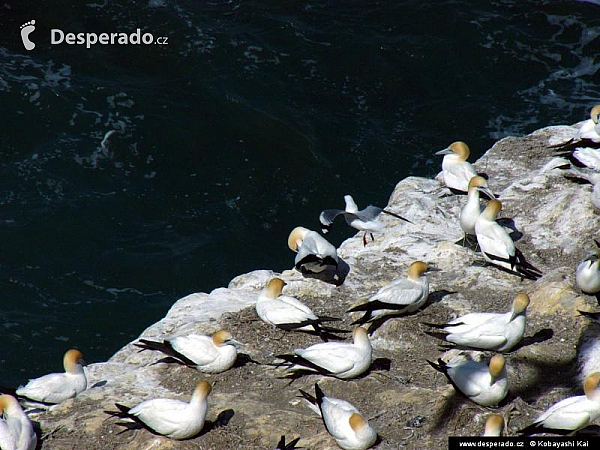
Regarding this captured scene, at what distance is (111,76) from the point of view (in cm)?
1827

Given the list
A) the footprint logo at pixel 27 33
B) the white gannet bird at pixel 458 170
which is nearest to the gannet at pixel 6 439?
the white gannet bird at pixel 458 170

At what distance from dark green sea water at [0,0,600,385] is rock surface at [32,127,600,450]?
4532mm

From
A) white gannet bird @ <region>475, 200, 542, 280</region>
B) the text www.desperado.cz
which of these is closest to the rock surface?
white gannet bird @ <region>475, 200, 542, 280</region>

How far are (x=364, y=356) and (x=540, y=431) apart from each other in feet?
5.24

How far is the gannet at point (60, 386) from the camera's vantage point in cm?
775

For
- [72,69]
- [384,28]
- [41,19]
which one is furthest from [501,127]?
[41,19]

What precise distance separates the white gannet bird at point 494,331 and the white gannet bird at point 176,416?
7.08 ft

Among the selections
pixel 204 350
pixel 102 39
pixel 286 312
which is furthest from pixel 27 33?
pixel 204 350

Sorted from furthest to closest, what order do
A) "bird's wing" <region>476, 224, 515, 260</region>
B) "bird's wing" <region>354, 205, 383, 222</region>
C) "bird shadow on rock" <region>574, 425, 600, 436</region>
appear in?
"bird's wing" <region>354, 205, 383, 222</region>
"bird's wing" <region>476, 224, 515, 260</region>
"bird shadow on rock" <region>574, 425, 600, 436</region>

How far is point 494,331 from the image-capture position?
7.30 m

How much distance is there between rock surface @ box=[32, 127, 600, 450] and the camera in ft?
21.8

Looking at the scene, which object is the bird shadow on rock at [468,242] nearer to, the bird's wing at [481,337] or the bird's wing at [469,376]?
the bird's wing at [481,337]

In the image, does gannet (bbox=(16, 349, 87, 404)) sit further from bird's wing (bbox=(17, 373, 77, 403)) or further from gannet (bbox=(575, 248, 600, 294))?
gannet (bbox=(575, 248, 600, 294))

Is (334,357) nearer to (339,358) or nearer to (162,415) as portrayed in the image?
(339,358)
